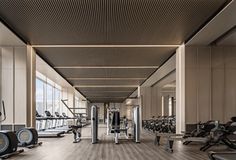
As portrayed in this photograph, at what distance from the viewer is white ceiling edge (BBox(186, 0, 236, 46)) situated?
296 inches

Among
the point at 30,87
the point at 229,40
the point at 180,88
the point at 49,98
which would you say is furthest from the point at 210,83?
the point at 49,98

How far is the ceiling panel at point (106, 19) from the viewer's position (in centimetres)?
724

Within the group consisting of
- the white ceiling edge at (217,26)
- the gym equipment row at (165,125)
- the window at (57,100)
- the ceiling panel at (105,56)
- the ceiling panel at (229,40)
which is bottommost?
the gym equipment row at (165,125)

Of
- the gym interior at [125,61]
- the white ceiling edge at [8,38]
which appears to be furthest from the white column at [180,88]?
the white ceiling edge at [8,38]

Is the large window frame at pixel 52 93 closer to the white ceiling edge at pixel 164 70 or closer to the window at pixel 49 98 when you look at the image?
the window at pixel 49 98

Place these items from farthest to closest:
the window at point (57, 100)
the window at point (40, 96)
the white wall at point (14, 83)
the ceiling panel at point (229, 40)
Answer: the window at point (57, 100) < the window at point (40, 96) < the white wall at point (14, 83) < the ceiling panel at point (229, 40)

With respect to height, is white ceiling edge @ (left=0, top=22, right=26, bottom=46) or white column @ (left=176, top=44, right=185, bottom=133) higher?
white ceiling edge @ (left=0, top=22, right=26, bottom=46)

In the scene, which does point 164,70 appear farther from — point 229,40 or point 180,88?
point 229,40

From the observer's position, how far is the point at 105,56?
1314cm

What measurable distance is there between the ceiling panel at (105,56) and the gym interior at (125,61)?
1.4 inches

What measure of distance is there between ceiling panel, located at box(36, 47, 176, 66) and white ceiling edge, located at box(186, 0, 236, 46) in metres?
1.56

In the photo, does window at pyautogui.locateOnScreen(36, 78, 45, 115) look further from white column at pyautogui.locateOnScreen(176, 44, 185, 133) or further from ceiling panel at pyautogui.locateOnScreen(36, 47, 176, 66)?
white column at pyautogui.locateOnScreen(176, 44, 185, 133)

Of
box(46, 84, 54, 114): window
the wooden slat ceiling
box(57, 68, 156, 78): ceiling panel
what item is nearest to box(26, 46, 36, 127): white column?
the wooden slat ceiling

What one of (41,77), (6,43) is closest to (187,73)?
(6,43)
